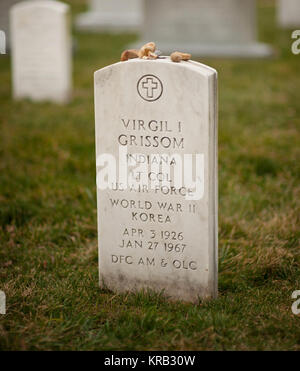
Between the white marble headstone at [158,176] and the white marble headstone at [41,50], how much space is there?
4.25 meters

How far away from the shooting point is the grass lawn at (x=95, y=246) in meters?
2.55

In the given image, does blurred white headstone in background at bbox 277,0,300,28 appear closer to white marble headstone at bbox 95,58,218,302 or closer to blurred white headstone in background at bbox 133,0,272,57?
blurred white headstone in background at bbox 133,0,272,57

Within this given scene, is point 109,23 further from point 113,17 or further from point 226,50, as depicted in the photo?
point 226,50

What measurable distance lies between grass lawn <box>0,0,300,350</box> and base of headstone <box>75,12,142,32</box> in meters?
6.84

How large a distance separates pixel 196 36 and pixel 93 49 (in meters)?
1.88

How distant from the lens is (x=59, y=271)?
3164 mm

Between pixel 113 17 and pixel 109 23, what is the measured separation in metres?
0.22

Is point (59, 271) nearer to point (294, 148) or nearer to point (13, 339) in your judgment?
point (13, 339)

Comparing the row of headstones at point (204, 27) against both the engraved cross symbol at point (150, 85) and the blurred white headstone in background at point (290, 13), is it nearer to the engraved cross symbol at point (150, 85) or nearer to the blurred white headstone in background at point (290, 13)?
the blurred white headstone in background at point (290, 13)

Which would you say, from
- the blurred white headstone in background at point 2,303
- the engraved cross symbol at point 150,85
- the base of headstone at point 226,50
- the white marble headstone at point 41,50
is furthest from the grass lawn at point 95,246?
the base of headstone at point 226,50

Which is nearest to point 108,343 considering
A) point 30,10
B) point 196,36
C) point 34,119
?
point 34,119

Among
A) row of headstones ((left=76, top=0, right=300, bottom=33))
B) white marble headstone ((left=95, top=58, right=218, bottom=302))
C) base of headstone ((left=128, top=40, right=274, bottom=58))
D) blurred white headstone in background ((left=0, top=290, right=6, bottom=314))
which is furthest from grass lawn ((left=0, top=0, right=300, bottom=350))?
row of headstones ((left=76, top=0, right=300, bottom=33))

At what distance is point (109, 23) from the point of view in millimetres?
13094
